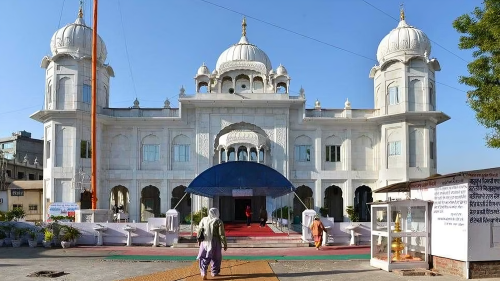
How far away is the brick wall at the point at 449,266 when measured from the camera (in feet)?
35.2

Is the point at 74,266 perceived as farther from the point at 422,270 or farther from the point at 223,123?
the point at 223,123

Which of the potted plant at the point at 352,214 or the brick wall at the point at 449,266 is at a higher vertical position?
the brick wall at the point at 449,266

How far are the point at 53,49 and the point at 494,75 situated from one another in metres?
26.5

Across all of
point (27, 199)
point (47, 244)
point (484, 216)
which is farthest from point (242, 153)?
point (484, 216)

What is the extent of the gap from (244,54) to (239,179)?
14854 mm

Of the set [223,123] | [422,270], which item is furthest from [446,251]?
[223,123]

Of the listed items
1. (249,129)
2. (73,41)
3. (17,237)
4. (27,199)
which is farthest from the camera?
(27,199)

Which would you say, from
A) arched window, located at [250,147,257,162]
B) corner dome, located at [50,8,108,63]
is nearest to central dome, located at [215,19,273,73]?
arched window, located at [250,147,257,162]

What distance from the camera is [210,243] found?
428 inches

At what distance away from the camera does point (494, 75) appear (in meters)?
12.4

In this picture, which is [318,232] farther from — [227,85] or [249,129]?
[227,85]

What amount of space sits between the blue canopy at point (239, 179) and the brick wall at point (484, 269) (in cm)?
1224

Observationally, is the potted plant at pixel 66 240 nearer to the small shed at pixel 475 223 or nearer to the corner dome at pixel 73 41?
the small shed at pixel 475 223

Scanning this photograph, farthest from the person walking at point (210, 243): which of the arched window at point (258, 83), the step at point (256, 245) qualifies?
the arched window at point (258, 83)
